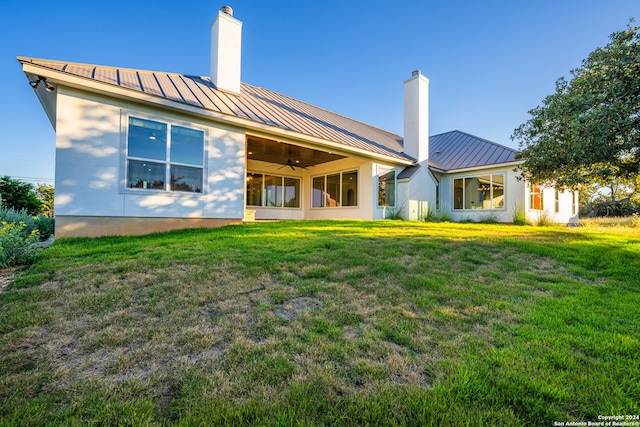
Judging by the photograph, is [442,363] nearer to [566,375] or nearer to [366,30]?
[566,375]

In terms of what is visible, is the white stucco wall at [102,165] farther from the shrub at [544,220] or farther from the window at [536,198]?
the window at [536,198]

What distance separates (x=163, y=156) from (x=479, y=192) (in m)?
13.0

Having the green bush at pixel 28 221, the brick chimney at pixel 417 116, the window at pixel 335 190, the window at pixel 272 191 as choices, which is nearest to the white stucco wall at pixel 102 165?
the green bush at pixel 28 221

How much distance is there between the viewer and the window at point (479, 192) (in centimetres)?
1345

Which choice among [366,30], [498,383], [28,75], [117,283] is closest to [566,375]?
[498,383]

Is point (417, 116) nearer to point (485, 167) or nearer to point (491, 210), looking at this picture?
point (485, 167)

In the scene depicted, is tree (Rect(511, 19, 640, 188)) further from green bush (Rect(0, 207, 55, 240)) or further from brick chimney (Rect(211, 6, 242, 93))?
green bush (Rect(0, 207, 55, 240))

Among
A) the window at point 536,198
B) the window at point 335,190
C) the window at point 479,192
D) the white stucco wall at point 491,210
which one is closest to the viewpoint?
the window at point 335,190

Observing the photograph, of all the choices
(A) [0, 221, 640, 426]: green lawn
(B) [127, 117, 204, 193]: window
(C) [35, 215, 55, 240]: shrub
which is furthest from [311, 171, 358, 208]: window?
(C) [35, 215, 55, 240]: shrub

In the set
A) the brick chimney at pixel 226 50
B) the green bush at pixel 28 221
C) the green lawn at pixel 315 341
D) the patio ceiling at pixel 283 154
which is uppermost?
the brick chimney at pixel 226 50

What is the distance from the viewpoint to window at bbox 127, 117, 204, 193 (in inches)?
284

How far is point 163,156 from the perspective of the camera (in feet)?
24.8

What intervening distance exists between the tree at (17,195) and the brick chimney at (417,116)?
17.8 metres

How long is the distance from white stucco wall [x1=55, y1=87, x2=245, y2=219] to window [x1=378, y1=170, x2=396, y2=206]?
6643 millimetres
